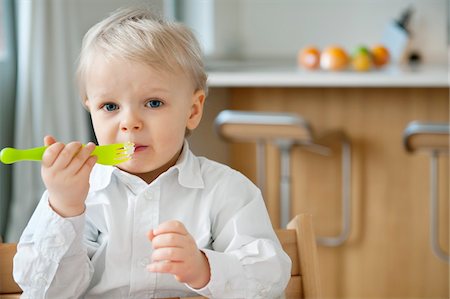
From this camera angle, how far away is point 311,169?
3.03m

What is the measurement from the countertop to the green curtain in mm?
711

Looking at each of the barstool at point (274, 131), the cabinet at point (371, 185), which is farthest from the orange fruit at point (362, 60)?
the barstool at point (274, 131)

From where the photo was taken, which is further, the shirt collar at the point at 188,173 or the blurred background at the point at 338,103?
the blurred background at the point at 338,103

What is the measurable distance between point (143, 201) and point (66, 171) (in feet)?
0.50

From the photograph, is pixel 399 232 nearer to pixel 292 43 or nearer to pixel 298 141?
pixel 298 141

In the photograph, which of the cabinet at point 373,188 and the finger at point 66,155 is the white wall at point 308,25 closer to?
Answer: the cabinet at point 373,188

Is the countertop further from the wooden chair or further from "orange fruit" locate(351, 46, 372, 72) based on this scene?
the wooden chair

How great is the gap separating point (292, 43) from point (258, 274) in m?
2.67

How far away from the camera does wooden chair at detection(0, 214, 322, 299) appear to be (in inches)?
36.3

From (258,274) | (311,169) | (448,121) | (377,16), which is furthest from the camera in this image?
(377,16)

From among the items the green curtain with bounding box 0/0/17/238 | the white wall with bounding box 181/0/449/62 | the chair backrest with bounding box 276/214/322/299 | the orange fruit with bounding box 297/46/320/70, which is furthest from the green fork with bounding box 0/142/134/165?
the white wall with bounding box 181/0/449/62

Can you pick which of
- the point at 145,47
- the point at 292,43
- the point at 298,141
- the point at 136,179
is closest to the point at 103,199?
the point at 136,179

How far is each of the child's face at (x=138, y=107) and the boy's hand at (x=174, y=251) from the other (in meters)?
0.14

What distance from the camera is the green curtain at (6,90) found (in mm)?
2182
